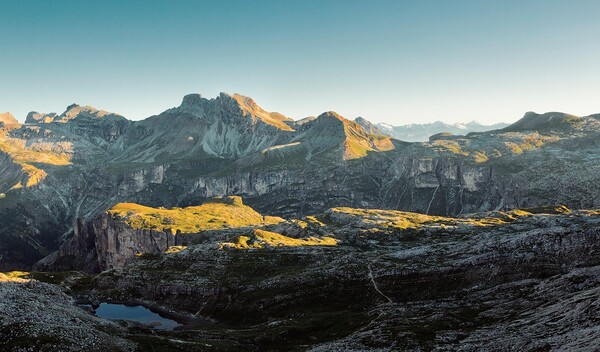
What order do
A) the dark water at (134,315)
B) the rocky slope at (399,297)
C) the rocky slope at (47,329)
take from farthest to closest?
1. the dark water at (134,315)
2. the rocky slope at (399,297)
3. the rocky slope at (47,329)

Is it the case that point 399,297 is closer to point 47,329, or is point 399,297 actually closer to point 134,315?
point 134,315

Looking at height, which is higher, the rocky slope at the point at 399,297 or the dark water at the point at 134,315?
the rocky slope at the point at 399,297

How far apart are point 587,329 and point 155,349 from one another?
83040 millimetres

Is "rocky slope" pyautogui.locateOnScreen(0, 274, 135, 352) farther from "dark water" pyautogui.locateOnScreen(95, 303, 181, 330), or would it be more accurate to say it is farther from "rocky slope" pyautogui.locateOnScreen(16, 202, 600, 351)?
"dark water" pyautogui.locateOnScreen(95, 303, 181, 330)

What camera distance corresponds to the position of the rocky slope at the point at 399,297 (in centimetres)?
7969

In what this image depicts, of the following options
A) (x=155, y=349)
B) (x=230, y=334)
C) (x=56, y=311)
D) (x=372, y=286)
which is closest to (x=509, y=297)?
(x=372, y=286)

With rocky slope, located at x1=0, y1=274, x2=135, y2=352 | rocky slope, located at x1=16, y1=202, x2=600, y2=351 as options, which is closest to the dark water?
rocky slope, located at x1=16, y1=202, x2=600, y2=351

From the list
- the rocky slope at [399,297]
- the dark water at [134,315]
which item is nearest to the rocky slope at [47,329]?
the rocky slope at [399,297]

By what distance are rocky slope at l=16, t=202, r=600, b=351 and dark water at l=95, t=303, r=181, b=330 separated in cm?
816

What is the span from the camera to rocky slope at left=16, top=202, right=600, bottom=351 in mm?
79688

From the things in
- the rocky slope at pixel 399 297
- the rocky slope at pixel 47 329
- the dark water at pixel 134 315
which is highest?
the rocky slope at pixel 47 329

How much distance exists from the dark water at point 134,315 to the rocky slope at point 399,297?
8.16m

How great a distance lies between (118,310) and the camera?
167125mm

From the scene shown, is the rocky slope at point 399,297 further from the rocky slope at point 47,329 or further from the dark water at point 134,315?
the rocky slope at point 47,329
